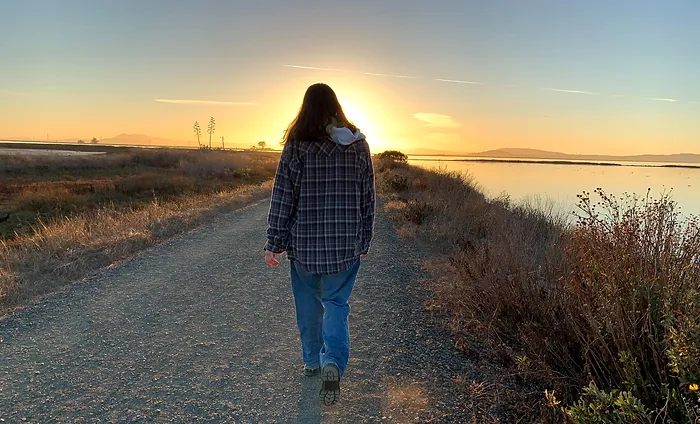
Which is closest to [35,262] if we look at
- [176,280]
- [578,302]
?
[176,280]

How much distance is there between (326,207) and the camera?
3.23 meters

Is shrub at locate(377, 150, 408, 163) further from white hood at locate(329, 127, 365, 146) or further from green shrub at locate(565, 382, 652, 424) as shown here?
green shrub at locate(565, 382, 652, 424)

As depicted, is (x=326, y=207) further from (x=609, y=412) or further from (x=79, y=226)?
(x=79, y=226)

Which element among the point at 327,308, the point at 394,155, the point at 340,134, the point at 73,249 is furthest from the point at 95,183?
the point at 394,155

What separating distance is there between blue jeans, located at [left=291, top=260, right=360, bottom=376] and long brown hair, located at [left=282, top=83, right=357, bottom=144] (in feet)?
3.05

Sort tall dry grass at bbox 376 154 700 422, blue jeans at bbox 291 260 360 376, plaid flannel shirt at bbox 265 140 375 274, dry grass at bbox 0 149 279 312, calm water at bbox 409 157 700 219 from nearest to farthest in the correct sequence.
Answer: tall dry grass at bbox 376 154 700 422, plaid flannel shirt at bbox 265 140 375 274, blue jeans at bbox 291 260 360 376, dry grass at bbox 0 149 279 312, calm water at bbox 409 157 700 219

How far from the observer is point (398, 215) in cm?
1316

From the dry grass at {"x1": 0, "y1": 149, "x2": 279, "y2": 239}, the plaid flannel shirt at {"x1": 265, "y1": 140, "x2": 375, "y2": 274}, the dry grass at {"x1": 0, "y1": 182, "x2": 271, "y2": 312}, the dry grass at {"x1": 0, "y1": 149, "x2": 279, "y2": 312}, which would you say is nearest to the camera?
the plaid flannel shirt at {"x1": 265, "y1": 140, "x2": 375, "y2": 274}

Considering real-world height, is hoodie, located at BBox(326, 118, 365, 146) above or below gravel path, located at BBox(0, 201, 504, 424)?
above

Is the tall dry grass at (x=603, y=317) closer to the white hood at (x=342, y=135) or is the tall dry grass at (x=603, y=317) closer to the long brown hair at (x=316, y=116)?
the white hood at (x=342, y=135)

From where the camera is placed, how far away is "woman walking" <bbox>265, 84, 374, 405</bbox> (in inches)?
124

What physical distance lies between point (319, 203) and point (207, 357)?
5.84 ft

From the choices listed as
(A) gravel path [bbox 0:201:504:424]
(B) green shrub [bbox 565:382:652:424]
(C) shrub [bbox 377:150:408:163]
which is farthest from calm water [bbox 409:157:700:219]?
(C) shrub [bbox 377:150:408:163]

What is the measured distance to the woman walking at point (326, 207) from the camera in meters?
3.16
